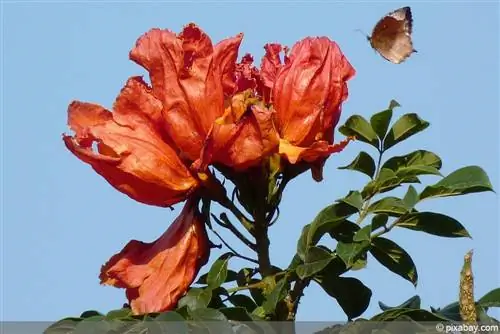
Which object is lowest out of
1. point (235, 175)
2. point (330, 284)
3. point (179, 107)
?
point (330, 284)

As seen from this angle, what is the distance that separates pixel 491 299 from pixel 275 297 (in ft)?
1.19

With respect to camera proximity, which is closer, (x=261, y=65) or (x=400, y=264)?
(x=400, y=264)

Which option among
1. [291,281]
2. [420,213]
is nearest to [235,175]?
[291,281]

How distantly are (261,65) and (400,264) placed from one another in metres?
0.42

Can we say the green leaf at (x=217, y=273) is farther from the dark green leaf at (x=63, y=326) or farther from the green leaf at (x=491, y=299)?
the green leaf at (x=491, y=299)

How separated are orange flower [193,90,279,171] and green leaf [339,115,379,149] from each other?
0.18 metres

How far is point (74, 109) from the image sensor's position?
1777 mm

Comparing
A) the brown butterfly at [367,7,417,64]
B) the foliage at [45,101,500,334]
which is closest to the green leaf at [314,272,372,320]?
the foliage at [45,101,500,334]

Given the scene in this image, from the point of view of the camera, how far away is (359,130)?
1814mm

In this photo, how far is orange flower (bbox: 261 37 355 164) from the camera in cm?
172

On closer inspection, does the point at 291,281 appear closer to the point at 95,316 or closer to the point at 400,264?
the point at 400,264

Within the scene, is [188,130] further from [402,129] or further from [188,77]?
[402,129]

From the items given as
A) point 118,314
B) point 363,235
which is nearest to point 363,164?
point 363,235

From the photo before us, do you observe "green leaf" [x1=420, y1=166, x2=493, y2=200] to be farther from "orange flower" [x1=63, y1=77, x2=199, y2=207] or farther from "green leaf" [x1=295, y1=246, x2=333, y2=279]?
"orange flower" [x1=63, y1=77, x2=199, y2=207]
